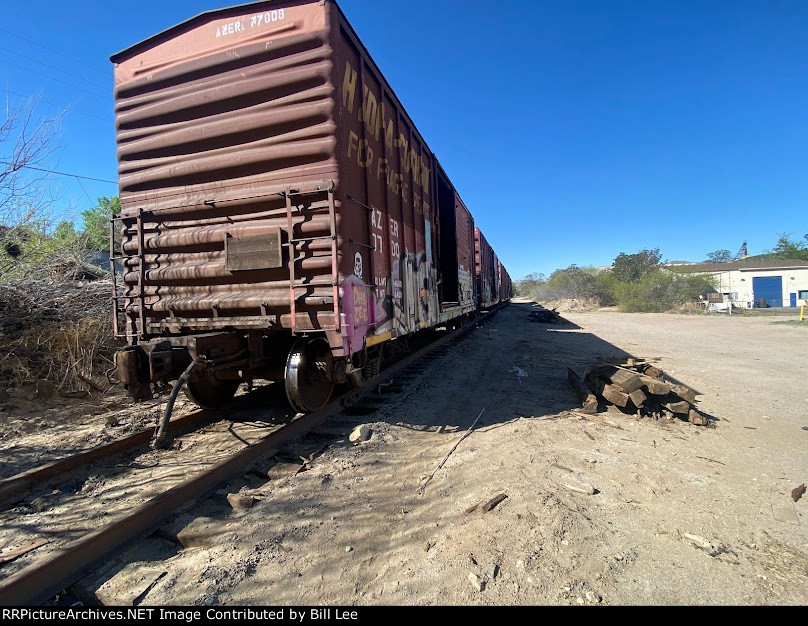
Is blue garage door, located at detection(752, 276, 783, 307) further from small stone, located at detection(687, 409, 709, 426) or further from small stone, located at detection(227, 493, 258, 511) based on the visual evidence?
small stone, located at detection(227, 493, 258, 511)

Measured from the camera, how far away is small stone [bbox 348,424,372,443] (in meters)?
4.40

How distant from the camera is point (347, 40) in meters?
4.47

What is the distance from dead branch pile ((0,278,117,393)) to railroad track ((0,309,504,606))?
9.28ft

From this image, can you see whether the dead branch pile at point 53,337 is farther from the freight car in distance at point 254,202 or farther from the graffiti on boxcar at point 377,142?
the graffiti on boxcar at point 377,142

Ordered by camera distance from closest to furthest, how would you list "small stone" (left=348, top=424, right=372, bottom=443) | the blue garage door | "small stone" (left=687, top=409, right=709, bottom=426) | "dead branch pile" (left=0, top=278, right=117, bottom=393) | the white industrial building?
"small stone" (left=348, top=424, right=372, bottom=443) < "small stone" (left=687, top=409, right=709, bottom=426) < "dead branch pile" (left=0, top=278, right=117, bottom=393) < the white industrial building < the blue garage door

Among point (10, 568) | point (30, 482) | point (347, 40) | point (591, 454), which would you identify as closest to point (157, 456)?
point (30, 482)

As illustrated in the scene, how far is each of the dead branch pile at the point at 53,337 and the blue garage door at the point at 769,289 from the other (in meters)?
60.2

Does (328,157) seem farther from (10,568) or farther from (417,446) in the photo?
(10,568)

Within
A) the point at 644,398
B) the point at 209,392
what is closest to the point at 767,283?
the point at 644,398

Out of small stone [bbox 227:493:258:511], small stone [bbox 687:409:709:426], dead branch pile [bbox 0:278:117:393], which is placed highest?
dead branch pile [bbox 0:278:117:393]

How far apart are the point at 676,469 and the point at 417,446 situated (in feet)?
8.02

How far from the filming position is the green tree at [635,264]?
1882 inches

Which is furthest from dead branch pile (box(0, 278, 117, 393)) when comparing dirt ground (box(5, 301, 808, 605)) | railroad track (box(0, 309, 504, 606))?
dirt ground (box(5, 301, 808, 605))

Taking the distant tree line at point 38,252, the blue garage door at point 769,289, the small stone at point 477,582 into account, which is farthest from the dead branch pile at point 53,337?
the blue garage door at point 769,289
